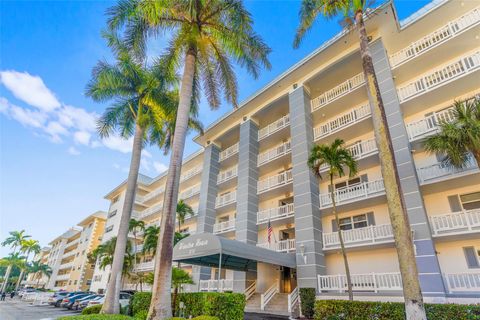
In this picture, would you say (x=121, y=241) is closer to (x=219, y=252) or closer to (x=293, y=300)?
(x=219, y=252)

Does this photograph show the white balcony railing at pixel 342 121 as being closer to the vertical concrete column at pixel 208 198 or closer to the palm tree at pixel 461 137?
the palm tree at pixel 461 137

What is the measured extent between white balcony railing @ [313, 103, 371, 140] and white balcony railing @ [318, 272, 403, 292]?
31.1 ft

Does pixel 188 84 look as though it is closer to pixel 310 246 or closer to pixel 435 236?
pixel 310 246

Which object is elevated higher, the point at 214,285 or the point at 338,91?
the point at 338,91

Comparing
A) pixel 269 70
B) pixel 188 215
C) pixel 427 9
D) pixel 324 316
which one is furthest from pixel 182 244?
pixel 427 9

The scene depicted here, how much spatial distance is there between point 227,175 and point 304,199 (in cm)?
1043

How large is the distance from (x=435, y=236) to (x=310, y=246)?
21.4ft

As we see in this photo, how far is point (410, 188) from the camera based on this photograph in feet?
45.2

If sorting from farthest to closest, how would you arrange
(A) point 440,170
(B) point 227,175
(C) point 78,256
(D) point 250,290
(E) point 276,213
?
(C) point 78,256 → (B) point 227,175 → (E) point 276,213 → (D) point 250,290 → (A) point 440,170

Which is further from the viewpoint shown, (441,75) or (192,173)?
(192,173)

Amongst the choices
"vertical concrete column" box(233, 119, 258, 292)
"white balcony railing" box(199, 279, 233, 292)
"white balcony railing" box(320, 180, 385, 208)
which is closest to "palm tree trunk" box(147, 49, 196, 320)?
"white balcony railing" box(320, 180, 385, 208)

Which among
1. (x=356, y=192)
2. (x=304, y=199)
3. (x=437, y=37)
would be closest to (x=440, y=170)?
(x=356, y=192)

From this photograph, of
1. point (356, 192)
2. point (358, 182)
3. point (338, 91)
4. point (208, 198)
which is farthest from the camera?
point (208, 198)

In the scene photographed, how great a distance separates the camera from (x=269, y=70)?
15773 mm
